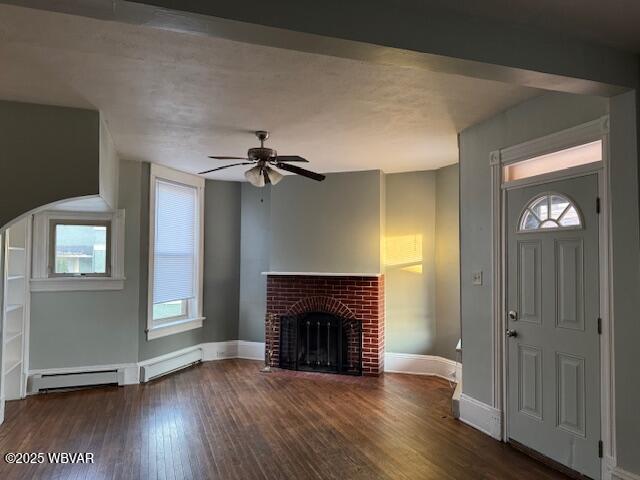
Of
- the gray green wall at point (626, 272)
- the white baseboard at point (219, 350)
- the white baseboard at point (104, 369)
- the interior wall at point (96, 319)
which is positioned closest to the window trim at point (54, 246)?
the interior wall at point (96, 319)

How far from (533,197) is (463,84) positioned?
1022 mm

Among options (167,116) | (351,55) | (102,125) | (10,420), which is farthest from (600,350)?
(10,420)

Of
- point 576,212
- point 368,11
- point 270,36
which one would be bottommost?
point 576,212

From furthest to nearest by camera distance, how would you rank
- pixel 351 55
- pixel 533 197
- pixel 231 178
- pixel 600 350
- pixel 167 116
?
1. pixel 231 178
2. pixel 167 116
3. pixel 533 197
4. pixel 600 350
5. pixel 351 55

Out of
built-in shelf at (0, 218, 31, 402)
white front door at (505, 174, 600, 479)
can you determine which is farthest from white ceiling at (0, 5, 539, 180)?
built-in shelf at (0, 218, 31, 402)

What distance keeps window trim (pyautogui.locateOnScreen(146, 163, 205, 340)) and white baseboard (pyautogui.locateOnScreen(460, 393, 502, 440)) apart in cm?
370

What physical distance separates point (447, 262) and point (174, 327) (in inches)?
144

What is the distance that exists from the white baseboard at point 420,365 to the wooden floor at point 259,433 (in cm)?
21

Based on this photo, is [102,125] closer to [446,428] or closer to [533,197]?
[533,197]

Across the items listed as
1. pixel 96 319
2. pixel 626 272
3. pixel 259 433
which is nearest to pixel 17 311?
pixel 96 319

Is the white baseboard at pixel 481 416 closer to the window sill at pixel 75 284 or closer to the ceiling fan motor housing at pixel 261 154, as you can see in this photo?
the ceiling fan motor housing at pixel 261 154

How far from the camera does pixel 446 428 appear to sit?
3801 millimetres

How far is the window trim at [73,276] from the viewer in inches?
190

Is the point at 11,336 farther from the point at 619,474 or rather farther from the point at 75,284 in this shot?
the point at 619,474
